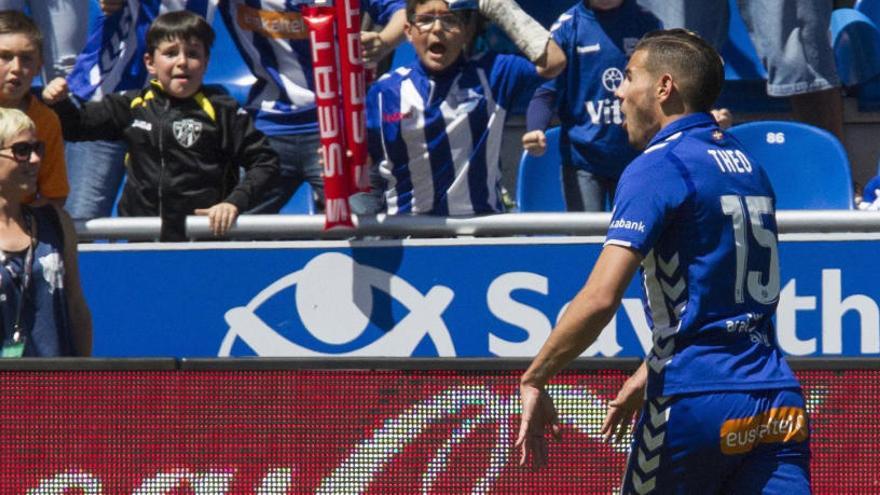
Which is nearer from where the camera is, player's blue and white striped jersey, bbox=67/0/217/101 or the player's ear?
the player's ear

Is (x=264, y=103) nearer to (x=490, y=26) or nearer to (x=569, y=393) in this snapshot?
(x=490, y=26)

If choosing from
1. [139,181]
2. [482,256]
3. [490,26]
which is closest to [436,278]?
[482,256]

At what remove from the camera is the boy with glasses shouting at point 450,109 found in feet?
22.3

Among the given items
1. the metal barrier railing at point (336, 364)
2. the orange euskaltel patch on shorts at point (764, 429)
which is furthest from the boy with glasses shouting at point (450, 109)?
the orange euskaltel patch on shorts at point (764, 429)

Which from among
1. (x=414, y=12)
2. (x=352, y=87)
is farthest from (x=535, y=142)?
(x=352, y=87)

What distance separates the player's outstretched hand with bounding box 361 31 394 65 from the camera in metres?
7.13

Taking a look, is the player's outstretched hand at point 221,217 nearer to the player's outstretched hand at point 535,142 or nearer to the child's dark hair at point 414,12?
the child's dark hair at point 414,12

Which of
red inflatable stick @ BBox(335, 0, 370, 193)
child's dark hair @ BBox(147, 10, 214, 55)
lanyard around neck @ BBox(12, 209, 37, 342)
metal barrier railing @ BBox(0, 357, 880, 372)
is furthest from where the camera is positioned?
child's dark hair @ BBox(147, 10, 214, 55)

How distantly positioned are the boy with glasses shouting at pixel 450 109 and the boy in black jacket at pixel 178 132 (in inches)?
22.0

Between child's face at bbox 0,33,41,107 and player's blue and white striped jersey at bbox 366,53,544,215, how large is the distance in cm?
148

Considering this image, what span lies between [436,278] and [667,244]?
242 cm

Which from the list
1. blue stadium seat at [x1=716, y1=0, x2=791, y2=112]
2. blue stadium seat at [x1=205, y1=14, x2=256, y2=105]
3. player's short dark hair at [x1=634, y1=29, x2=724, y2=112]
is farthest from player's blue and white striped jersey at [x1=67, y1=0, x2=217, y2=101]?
player's short dark hair at [x1=634, y1=29, x2=724, y2=112]

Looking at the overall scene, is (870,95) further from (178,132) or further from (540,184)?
(178,132)

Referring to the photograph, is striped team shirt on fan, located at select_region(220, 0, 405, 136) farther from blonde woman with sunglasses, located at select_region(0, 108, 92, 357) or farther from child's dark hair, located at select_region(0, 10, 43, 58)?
blonde woman with sunglasses, located at select_region(0, 108, 92, 357)
